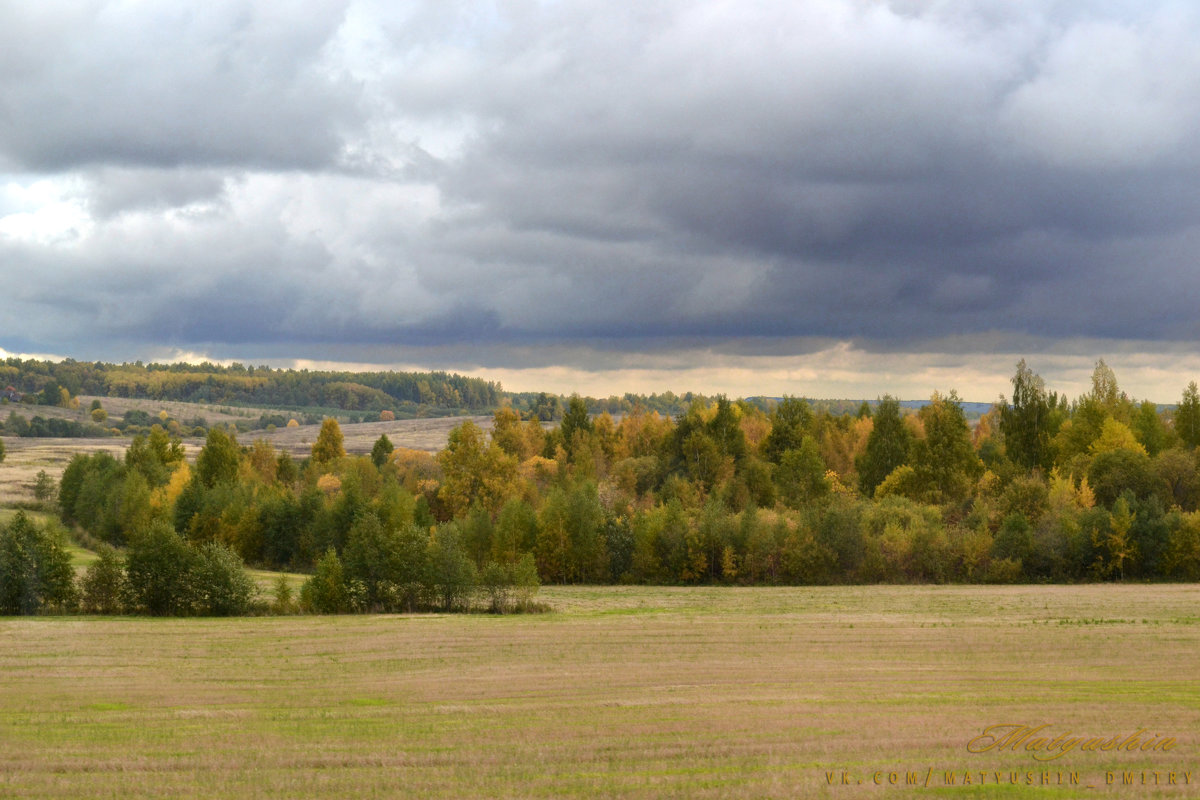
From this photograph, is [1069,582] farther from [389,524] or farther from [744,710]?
[744,710]

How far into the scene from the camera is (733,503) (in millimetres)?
115125

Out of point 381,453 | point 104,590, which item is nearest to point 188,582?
point 104,590

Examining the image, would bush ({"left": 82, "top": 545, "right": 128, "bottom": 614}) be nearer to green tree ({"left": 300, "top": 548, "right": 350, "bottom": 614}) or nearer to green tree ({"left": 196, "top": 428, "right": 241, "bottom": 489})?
green tree ({"left": 300, "top": 548, "right": 350, "bottom": 614})

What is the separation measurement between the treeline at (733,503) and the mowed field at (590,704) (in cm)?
1809

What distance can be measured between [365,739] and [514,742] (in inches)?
148

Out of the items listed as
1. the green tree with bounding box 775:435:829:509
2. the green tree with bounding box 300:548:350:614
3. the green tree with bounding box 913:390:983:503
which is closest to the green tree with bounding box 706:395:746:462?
the green tree with bounding box 775:435:829:509

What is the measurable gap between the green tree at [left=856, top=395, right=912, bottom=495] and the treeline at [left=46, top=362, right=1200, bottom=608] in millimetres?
226

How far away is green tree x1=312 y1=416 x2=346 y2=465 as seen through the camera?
522 feet

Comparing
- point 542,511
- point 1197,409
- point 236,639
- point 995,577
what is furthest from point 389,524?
point 1197,409

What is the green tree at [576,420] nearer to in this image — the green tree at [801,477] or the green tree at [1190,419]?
the green tree at [801,477]

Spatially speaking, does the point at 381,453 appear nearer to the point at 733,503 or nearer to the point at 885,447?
the point at 733,503

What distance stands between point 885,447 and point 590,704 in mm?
90995

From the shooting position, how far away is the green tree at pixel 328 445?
159 meters

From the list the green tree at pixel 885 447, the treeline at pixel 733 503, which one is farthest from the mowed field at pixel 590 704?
the green tree at pixel 885 447
